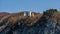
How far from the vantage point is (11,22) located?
52.3 metres

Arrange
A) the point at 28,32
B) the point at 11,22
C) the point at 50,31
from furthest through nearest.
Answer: the point at 11,22 < the point at 28,32 < the point at 50,31

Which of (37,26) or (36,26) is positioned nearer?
(37,26)

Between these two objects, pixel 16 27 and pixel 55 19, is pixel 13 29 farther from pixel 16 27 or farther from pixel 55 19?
pixel 55 19

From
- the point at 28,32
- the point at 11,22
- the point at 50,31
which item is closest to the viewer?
the point at 50,31

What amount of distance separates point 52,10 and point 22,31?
5874mm

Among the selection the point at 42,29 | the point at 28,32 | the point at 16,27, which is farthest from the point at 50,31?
the point at 16,27

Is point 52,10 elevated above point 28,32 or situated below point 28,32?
above

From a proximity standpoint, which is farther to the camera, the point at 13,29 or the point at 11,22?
the point at 11,22

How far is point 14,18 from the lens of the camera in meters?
53.5

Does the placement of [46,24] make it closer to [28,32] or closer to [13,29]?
[28,32]

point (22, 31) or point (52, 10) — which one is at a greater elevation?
point (52, 10)

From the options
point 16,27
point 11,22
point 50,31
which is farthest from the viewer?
point 11,22

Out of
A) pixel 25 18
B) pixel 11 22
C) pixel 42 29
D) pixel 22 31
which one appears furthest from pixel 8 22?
pixel 42 29

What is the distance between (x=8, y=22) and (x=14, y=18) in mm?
1356
